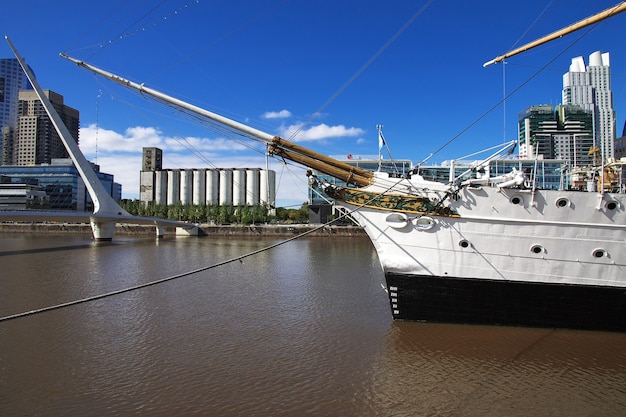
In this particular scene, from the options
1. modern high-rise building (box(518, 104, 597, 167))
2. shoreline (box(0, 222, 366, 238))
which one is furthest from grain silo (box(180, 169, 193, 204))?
modern high-rise building (box(518, 104, 597, 167))

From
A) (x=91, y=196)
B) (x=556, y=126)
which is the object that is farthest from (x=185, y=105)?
(x=556, y=126)

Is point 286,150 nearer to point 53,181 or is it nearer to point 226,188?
point 226,188

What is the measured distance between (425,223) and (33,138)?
202 meters

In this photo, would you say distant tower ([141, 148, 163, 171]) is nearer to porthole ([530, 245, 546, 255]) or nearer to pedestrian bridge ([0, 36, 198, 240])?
pedestrian bridge ([0, 36, 198, 240])

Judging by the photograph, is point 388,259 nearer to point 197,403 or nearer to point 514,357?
point 514,357

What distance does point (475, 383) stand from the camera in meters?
9.59

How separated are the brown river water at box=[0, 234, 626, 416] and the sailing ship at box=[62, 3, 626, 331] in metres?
0.71

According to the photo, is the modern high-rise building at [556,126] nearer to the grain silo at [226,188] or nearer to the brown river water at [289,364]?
the brown river water at [289,364]

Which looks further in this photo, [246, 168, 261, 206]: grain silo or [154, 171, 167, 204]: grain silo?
[154, 171, 167, 204]: grain silo

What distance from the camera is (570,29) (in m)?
14.2

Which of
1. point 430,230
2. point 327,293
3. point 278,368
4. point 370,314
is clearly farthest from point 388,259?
point 327,293

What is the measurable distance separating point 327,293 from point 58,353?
1159 centimetres

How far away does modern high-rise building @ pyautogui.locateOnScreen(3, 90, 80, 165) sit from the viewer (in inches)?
6747

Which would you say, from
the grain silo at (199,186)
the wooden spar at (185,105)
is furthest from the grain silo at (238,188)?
the wooden spar at (185,105)
